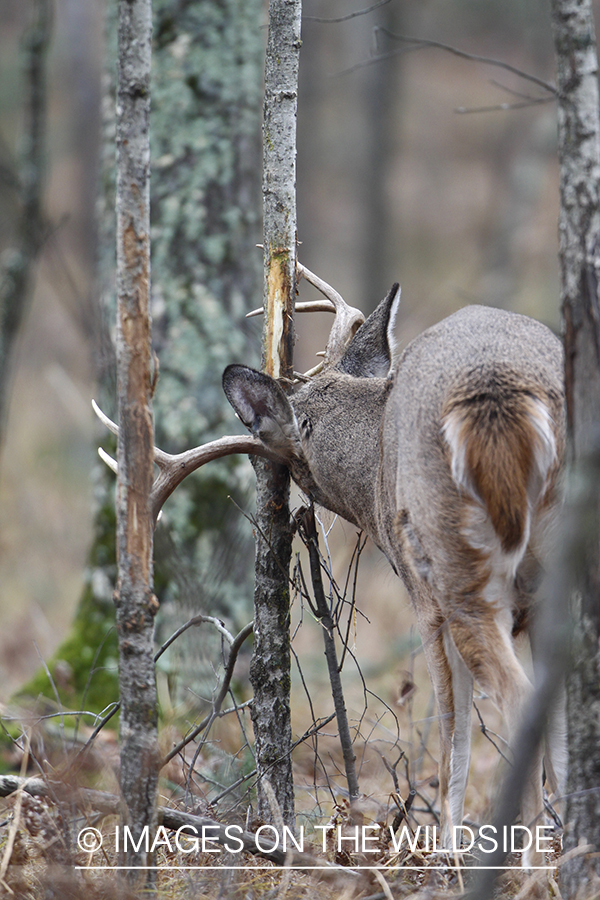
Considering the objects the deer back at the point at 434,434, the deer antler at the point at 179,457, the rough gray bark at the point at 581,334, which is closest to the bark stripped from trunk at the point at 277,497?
the deer antler at the point at 179,457

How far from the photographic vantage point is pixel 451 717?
137 inches

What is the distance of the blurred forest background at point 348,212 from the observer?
28.4 feet

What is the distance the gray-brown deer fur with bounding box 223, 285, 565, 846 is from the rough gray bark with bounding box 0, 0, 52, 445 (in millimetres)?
3053

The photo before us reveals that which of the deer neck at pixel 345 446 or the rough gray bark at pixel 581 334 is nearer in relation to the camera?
the rough gray bark at pixel 581 334

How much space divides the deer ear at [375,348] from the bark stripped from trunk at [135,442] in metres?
1.85

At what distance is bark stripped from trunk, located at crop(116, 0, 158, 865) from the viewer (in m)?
2.48

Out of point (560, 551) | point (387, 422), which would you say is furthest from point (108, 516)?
point (560, 551)

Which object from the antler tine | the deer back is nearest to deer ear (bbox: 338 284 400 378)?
the antler tine

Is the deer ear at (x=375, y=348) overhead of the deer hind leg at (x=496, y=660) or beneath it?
overhead

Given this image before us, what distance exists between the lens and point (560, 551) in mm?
2131

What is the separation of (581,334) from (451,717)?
1.68 metres

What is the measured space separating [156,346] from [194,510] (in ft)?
3.43

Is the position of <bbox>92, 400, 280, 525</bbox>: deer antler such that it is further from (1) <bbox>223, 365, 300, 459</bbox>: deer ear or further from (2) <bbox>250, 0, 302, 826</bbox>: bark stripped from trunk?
(2) <bbox>250, 0, 302, 826</bbox>: bark stripped from trunk

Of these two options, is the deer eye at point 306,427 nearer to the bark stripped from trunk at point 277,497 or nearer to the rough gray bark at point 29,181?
the bark stripped from trunk at point 277,497
